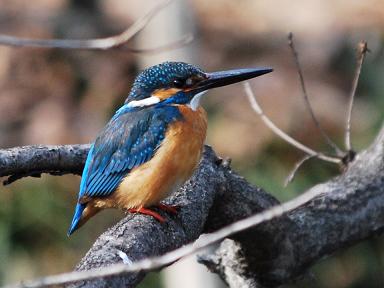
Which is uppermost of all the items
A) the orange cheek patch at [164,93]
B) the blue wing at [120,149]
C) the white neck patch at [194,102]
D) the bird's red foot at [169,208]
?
the orange cheek patch at [164,93]

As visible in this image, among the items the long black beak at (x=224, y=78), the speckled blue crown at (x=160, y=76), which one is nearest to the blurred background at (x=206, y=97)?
the long black beak at (x=224, y=78)

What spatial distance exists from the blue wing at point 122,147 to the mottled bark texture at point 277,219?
0.12 metres

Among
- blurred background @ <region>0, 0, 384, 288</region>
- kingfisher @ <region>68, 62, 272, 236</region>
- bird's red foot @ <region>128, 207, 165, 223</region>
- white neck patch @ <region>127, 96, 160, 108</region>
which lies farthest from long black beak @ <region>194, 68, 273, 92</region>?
blurred background @ <region>0, 0, 384, 288</region>

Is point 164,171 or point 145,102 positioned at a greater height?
point 145,102

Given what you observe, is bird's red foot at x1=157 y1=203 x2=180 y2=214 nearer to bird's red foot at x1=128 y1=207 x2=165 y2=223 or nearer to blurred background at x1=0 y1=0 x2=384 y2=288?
bird's red foot at x1=128 y1=207 x2=165 y2=223

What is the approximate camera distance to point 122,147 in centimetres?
319

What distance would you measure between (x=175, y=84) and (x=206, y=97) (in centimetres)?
389

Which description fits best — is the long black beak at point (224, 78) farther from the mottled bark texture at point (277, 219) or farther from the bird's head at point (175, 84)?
the mottled bark texture at point (277, 219)

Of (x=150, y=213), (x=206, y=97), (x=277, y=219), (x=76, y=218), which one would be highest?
(x=206, y=97)

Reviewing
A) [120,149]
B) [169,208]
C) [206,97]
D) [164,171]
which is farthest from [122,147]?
[206,97]

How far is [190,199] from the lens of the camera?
10.2 ft

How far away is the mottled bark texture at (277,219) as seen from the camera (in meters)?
3.24

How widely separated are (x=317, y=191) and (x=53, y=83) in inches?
237

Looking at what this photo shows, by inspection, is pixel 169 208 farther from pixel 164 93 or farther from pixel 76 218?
pixel 164 93
